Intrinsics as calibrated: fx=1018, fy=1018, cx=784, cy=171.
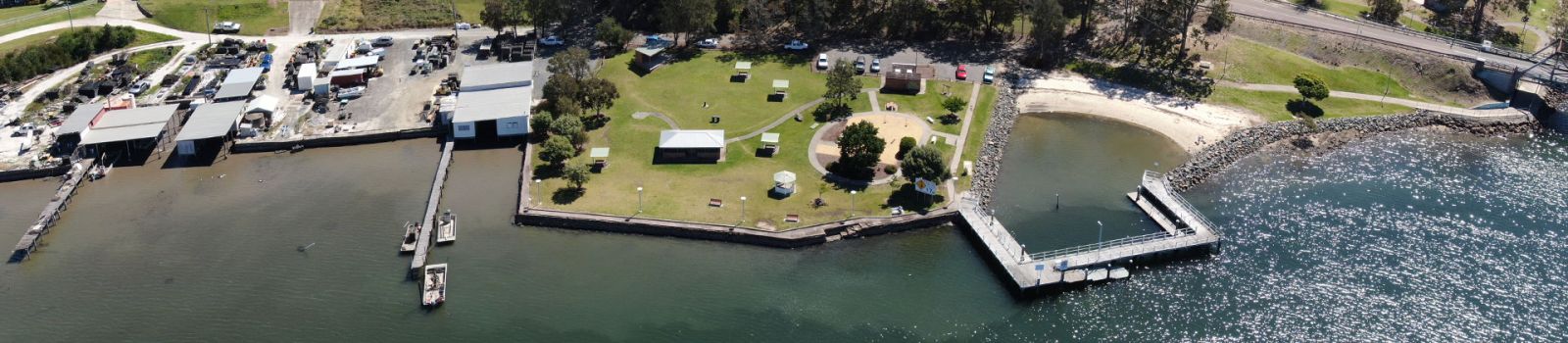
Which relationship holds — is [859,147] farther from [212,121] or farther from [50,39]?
[50,39]

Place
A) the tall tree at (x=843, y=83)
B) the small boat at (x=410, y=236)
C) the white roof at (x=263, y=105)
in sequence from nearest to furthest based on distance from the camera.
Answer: the small boat at (x=410, y=236) → the tall tree at (x=843, y=83) → the white roof at (x=263, y=105)

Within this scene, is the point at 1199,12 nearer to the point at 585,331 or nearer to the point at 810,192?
the point at 810,192

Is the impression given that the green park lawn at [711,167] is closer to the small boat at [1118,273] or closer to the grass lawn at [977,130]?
the grass lawn at [977,130]

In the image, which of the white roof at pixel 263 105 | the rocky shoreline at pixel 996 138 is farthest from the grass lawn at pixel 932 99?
the white roof at pixel 263 105

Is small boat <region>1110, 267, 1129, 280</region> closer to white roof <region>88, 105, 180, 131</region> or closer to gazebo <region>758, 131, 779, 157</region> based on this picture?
gazebo <region>758, 131, 779, 157</region>

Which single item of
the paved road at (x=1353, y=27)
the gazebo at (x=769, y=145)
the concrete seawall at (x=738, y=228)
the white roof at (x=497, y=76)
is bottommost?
the concrete seawall at (x=738, y=228)

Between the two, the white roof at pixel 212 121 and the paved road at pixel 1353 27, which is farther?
the paved road at pixel 1353 27

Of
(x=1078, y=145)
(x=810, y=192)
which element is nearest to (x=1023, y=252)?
(x=810, y=192)
